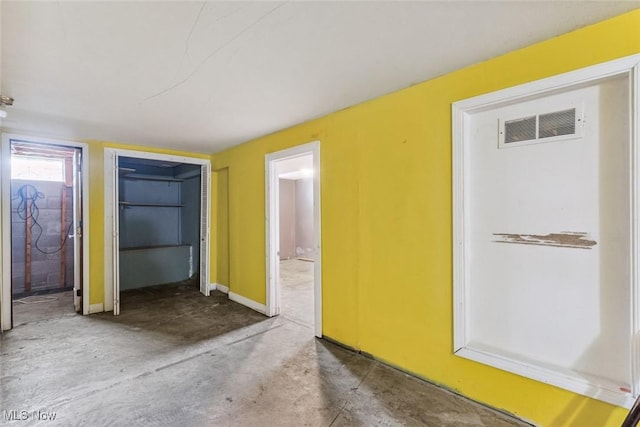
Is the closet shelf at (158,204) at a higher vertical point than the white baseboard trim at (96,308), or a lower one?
higher

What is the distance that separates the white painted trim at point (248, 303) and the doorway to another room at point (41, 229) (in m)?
2.09

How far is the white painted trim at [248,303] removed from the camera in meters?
3.80

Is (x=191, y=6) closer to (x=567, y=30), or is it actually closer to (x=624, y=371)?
(x=567, y=30)

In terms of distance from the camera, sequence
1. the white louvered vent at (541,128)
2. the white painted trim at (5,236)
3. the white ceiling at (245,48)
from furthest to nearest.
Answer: the white painted trim at (5,236), the white louvered vent at (541,128), the white ceiling at (245,48)

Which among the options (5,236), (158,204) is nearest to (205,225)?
(158,204)

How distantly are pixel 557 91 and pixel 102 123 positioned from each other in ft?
13.3

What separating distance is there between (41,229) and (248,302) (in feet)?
12.7

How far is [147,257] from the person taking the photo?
5.12 metres

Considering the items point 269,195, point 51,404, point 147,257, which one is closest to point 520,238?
point 269,195

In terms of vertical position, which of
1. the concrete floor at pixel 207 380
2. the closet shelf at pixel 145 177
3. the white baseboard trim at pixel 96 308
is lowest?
the concrete floor at pixel 207 380

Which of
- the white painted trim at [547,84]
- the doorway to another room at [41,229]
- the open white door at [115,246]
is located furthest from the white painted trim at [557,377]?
the doorway to another room at [41,229]

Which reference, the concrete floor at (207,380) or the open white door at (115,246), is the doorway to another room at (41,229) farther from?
the concrete floor at (207,380)

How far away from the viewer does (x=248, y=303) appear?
159 inches

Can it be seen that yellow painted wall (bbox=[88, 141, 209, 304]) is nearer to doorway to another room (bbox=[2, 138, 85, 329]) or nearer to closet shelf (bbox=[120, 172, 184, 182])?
doorway to another room (bbox=[2, 138, 85, 329])
